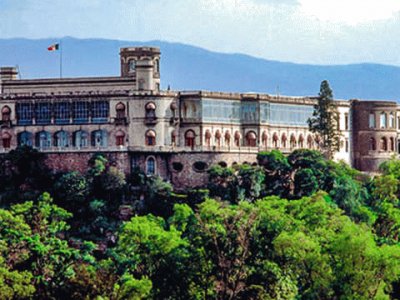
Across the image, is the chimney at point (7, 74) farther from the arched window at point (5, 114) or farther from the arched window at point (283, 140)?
the arched window at point (283, 140)

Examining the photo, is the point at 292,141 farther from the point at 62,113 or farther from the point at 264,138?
the point at 62,113

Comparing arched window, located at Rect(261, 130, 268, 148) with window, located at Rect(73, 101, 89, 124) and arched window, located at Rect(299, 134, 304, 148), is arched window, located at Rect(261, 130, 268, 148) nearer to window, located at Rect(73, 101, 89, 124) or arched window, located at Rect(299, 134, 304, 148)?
arched window, located at Rect(299, 134, 304, 148)

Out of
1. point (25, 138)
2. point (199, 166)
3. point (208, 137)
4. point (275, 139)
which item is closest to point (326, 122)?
point (275, 139)

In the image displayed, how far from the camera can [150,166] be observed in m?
130

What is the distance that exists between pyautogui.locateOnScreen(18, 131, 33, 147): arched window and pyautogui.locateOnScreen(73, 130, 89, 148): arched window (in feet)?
14.7

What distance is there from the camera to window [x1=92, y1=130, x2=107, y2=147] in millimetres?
132750

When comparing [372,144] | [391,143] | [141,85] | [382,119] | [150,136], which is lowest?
[372,144]

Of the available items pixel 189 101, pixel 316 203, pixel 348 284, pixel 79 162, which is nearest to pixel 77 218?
pixel 79 162

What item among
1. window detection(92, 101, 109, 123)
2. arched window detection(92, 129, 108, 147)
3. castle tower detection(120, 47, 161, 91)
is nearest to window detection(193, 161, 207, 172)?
castle tower detection(120, 47, 161, 91)

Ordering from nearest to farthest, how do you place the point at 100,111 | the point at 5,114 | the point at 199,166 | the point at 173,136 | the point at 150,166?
1. the point at 150,166
2. the point at 199,166
3. the point at 100,111
4. the point at 173,136
5. the point at 5,114

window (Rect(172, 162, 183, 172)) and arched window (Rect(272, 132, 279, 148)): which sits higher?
arched window (Rect(272, 132, 279, 148))

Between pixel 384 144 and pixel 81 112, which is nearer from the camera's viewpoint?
pixel 81 112

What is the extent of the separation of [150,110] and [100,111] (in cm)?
490

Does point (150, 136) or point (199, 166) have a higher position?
point (150, 136)
